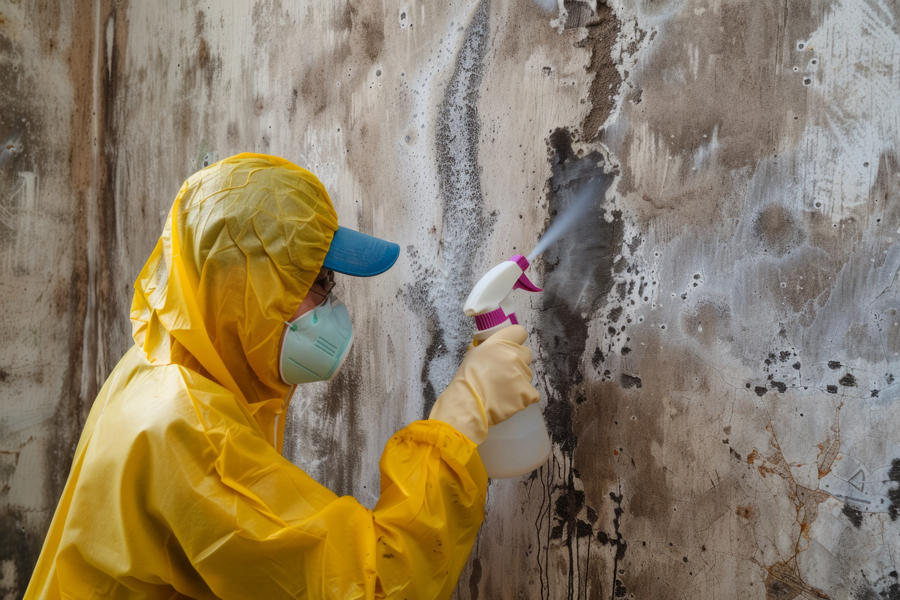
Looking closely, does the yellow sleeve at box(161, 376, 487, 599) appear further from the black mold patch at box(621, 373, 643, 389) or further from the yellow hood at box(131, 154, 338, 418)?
the black mold patch at box(621, 373, 643, 389)

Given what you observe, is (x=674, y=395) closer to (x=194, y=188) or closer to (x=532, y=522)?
(x=532, y=522)

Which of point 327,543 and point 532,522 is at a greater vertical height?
point 327,543

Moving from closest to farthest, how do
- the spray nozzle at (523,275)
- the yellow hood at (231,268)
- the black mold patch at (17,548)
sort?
the yellow hood at (231,268), the spray nozzle at (523,275), the black mold patch at (17,548)

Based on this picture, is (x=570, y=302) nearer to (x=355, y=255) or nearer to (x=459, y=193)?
(x=459, y=193)

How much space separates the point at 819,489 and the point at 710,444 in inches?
8.7

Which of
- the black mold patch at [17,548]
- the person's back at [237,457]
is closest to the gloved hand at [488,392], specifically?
the person's back at [237,457]

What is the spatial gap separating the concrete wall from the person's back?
15.1 inches

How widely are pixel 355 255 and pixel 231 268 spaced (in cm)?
26

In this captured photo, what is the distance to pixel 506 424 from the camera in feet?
4.21

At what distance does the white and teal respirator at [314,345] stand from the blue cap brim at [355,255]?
0.12 m

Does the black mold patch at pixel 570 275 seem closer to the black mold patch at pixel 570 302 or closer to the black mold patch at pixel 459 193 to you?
the black mold patch at pixel 570 302

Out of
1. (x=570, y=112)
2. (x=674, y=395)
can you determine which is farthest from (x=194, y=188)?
(x=674, y=395)

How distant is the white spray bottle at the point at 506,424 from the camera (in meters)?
1.23

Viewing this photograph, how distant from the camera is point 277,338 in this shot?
3.72ft
